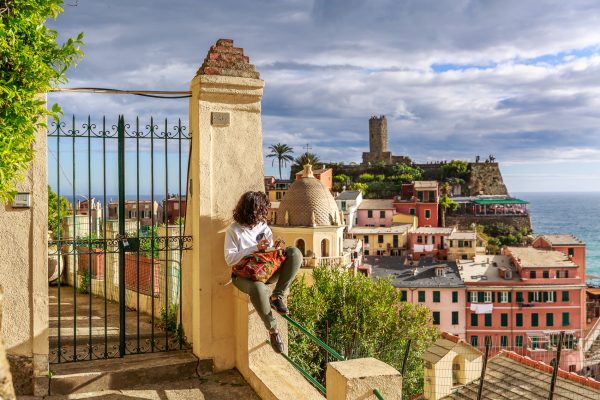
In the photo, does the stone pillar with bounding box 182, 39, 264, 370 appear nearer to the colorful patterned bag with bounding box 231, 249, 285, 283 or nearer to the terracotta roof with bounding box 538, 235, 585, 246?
the colorful patterned bag with bounding box 231, 249, 285, 283

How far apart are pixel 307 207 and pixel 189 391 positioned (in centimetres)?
2649

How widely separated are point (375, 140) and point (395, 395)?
12060cm

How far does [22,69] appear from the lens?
495 centimetres

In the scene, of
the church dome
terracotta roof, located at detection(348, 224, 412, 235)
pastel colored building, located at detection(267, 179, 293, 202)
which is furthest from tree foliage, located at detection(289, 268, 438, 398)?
pastel colored building, located at detection(267, 179, 293, 202)

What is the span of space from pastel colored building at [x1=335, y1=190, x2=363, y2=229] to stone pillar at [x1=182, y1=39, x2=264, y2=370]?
186 ft

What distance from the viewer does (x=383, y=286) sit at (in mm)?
27703

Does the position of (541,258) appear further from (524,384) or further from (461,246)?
(524,384)

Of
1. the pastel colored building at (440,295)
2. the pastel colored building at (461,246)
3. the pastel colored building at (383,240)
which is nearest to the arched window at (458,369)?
the pastel colored building at (440,295)

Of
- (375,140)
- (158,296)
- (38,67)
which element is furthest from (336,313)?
(375,140)

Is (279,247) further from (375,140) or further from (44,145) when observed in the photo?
(375,140)

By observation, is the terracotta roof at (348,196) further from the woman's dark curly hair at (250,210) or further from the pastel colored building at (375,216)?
the woman's dark curly hair at (250,210)

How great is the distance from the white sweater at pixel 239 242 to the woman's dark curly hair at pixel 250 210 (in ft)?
0.25

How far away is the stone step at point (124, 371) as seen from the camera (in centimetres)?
585

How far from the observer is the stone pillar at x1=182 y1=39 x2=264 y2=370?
6.39 meters
